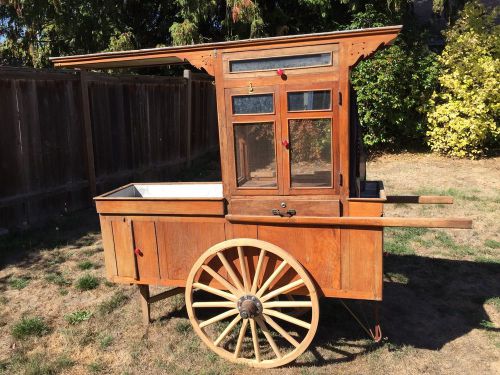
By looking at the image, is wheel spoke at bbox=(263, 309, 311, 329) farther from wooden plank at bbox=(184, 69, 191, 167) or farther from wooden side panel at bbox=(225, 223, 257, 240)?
wooden plank at bbox=(184, 69, 191, 167)

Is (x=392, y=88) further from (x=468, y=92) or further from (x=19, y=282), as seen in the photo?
(x=19, y=282)

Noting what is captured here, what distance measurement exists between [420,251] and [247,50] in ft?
11.8

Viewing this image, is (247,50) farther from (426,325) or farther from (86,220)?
(86,220)

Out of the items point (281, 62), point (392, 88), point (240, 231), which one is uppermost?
point (392, 88)

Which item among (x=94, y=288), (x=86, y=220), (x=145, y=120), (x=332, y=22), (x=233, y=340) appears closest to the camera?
(x=233, y=340)

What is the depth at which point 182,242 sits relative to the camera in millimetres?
3674

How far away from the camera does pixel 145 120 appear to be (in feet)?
29.0

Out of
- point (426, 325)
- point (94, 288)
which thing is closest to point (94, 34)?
point (94, 288)

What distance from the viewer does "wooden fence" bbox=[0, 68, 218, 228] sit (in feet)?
20.4

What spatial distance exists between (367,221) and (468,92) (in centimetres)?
810

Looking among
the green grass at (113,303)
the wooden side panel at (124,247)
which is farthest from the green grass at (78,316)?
the wooden side panel at (124,247)

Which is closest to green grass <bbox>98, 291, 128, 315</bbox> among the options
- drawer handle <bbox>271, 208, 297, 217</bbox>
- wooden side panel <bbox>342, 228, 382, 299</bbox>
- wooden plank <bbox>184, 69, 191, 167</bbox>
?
drawer handle <bbox>271, 208, 297, 217</bbox>

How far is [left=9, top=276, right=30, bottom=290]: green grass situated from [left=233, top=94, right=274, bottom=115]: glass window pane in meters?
3.06

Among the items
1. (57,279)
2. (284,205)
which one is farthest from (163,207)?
(57,279)
